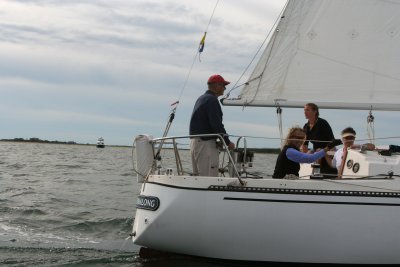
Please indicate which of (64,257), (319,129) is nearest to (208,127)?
(319,129)

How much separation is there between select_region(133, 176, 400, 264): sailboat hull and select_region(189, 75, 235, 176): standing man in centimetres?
62

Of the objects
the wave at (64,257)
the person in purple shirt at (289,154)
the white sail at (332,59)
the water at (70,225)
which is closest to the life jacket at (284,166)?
the person in purple shirt at (289,154)

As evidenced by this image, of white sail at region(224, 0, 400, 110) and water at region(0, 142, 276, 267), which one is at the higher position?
white sail at region(224, 0, 400, 110)

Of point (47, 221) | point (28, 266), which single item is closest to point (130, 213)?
point (47, 221)

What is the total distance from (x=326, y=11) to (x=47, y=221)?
17.7 feet

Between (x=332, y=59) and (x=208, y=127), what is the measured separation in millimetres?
2061

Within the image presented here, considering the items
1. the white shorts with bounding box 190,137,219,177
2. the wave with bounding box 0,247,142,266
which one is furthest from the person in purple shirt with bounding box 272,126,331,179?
the wave with bounding box 0,247,142,266

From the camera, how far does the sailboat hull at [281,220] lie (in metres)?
A: 6.23

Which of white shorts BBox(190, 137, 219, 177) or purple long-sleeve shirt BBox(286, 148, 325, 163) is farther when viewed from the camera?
white shorts BBox(190, 137, 219, 177)

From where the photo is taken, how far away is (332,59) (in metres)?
7.91

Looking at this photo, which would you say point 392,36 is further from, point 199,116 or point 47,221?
point 47,221

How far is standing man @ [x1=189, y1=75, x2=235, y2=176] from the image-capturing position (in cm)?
683

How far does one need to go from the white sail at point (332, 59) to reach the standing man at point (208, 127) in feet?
2.50

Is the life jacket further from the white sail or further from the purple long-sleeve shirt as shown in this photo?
the white sail
